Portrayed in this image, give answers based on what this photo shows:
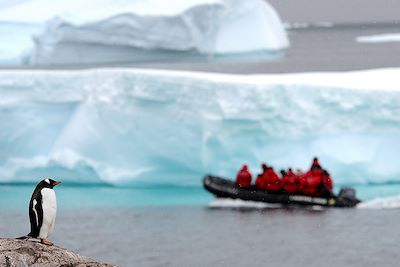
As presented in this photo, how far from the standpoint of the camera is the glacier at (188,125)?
1703 cm

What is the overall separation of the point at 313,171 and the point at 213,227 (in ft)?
6.92

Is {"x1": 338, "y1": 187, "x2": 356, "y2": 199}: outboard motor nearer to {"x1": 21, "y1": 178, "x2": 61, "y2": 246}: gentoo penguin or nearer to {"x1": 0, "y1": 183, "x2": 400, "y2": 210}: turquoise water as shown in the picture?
{"x1": 0, "y1": 183, "x2": 400, "y2": 210}: turquoise water

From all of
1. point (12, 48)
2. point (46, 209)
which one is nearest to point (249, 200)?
point (46, 209)

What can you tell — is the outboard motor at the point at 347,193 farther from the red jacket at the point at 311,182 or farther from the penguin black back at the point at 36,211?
the penguin black back at the point at 36,211

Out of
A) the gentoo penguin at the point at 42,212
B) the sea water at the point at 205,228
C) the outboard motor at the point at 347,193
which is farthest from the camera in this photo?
the outboard motor at the point at 347,193

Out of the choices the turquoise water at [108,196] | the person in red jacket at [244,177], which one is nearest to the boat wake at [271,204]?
the person in red jacket at [244,177]

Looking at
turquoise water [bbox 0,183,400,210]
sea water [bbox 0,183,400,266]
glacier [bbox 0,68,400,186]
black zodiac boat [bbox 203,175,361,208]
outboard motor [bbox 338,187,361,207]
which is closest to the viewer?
sea water [bbox 0,183,400,266]

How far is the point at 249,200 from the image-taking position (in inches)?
631

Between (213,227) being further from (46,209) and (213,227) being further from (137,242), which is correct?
(46,209)

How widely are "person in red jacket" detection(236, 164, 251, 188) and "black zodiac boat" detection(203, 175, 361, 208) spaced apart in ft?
0.24

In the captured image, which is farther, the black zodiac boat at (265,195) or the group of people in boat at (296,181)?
the black zodiac boat at (265,195)

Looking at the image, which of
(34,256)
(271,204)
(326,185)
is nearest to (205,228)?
(271,204)

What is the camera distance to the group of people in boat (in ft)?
51.1

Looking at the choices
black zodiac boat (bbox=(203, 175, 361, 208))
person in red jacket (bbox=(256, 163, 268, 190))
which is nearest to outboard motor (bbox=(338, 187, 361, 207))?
black zodiac boat (bbox=(203, 175, 361, 208))
